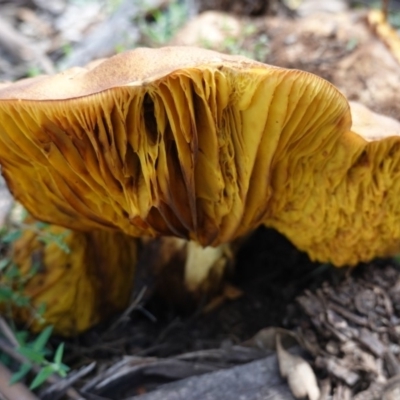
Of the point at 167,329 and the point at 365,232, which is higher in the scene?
the point at 365,232

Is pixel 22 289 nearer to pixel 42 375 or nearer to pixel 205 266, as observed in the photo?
pixel 42 375

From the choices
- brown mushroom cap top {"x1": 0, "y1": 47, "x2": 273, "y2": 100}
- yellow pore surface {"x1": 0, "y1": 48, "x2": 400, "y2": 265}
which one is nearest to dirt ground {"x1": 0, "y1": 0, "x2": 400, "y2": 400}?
yellow pore surface {"x1": 0, "y1": 48, "x2": 400, "y2": 265}

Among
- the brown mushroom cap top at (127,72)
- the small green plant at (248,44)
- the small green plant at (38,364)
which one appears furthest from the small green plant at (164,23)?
the small green plant at (38,364)

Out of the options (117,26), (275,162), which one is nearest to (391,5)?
(117,26)

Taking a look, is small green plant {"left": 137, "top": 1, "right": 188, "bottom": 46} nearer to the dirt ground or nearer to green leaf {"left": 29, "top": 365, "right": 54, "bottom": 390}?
the dirt ground

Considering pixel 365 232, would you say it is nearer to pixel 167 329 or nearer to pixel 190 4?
pixel 167 329

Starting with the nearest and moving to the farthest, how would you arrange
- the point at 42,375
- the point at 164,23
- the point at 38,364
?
1. the point at 42,375
2. the point at 38,364
3. the point at 164,23

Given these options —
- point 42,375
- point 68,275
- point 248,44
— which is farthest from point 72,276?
point 248,44
